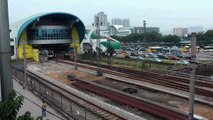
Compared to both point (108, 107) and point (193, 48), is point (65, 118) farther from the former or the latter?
point (193, 48)

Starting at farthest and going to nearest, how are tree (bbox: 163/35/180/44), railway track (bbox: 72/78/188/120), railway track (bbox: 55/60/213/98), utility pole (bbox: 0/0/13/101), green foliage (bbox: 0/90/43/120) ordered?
tree (bbox: 163/35/180/44), railway track (bbox: 55/60/213/98), railway track (bbox: 72/78/188/120), utility pole (bbox: 0/0/13/101), green foliage (bbox: 0/90/43/120)

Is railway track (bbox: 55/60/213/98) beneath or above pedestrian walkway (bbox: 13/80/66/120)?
above

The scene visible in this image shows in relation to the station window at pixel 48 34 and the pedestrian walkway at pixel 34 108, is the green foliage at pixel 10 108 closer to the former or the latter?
the pedestrian walkway at pixel 34 108

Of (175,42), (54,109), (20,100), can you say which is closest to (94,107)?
(54,109)

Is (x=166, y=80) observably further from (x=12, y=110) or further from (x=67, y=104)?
(x=12, y=110)

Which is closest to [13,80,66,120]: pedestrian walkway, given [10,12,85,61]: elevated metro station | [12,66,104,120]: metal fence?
[12,66,104,120]: metal fence

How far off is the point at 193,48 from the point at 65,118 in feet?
38.1

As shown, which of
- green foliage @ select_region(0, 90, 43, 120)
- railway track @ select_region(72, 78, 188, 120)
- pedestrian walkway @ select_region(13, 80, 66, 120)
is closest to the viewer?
green foliage @ select_region(0, 90, 43, 120)

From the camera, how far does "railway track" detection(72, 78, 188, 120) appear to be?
1792 cm

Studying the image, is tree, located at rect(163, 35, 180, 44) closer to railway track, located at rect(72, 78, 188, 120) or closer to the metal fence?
railway track, located at rect(72, 78, 188, 120)

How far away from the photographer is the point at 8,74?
7.44 meters

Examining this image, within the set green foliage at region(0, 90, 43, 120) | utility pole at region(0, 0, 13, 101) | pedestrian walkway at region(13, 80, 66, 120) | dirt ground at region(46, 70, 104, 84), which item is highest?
utility pole at region(0, 0, 13, 101)

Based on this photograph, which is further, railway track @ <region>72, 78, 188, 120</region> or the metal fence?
the metal fence

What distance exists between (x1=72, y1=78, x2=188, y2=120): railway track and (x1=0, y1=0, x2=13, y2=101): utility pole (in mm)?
12391
